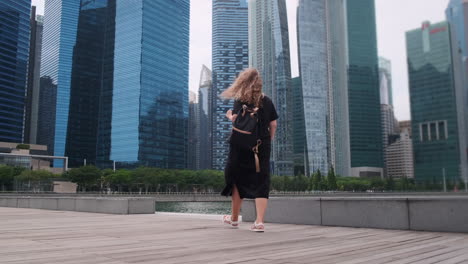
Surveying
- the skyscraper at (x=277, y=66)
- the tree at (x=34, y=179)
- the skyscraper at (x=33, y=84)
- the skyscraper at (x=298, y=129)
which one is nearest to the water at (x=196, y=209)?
the tree at (x=34, y=179)

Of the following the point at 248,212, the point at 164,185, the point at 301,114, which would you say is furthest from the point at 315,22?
the point at 248,212

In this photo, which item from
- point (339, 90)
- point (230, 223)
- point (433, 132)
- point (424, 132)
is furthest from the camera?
point (339, 90)

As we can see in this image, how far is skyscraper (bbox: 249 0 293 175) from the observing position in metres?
176

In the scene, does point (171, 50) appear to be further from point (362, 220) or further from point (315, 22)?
point (362, 220)

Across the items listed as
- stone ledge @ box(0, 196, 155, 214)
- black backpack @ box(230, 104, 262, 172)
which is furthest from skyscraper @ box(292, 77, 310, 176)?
black backpack @ box(230, 104, 262, 172)

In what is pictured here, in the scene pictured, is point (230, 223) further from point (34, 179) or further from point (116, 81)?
point (116, 81)

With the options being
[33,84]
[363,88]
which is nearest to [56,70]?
[33,84]

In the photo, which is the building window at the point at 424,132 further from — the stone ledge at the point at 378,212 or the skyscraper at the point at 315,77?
the stone ledge at the point at 378,212

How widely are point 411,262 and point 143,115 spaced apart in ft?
433

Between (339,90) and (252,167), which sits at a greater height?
(339,90)

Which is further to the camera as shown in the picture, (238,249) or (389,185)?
(389,185)

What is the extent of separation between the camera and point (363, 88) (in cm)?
19088

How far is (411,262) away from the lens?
2.73 meters

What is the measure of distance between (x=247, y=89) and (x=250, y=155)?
0.90m
